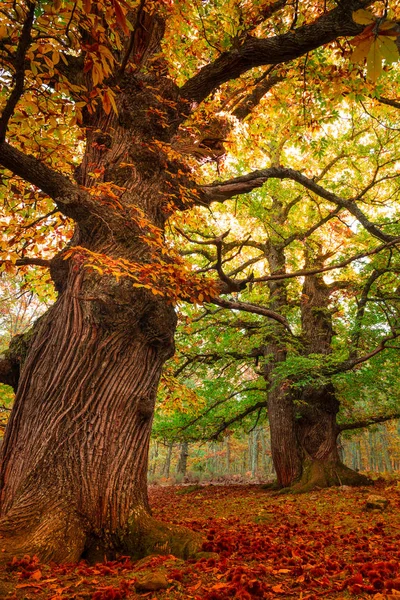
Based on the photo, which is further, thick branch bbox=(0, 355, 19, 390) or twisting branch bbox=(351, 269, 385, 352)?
twisting branch bbox=(351, 269, 385, 352)

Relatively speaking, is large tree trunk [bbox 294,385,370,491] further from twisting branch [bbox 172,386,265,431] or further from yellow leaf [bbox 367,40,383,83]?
yellow leaf [bbox 367,40,383,83]

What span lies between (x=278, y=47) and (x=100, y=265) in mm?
A: 3106

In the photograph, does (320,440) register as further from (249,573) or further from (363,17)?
(363,17)

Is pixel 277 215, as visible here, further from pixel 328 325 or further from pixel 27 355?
pixel 27 355

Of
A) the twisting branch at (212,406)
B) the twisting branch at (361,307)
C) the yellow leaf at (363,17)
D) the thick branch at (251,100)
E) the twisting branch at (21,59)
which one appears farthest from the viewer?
the twisting branch at (212,406)

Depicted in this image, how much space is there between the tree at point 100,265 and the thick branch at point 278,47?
0.05 feet

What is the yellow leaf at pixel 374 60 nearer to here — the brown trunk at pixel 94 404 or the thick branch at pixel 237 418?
the brown trunk at pixel 94 404

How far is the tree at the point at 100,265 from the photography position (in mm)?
2453

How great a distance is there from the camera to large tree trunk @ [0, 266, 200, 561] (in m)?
2.46

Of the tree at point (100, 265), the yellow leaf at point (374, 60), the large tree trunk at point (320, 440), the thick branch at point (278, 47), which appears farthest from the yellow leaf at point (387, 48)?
the large tree trunk at point (320, 440)

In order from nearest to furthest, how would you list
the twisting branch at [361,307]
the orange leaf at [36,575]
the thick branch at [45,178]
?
the orange leaf at [36,575] < the thick branch at [45,178] < the twisting branch at [361,307]

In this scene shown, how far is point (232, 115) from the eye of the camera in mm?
5980

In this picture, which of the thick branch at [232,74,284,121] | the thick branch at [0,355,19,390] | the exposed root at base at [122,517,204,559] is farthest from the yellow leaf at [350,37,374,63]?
the thick branch at [232,74,284,121]

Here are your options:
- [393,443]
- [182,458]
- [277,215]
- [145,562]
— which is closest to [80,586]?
[145,562]
